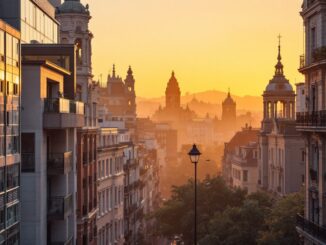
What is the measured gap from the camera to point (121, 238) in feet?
255

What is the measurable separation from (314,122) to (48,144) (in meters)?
13.8

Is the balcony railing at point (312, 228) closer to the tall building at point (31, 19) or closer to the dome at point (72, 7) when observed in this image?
the tall building at point (31, 19)

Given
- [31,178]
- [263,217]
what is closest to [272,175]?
[263,217]

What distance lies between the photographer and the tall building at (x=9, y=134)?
31.6 metres

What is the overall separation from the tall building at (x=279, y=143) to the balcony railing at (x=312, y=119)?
37.7m

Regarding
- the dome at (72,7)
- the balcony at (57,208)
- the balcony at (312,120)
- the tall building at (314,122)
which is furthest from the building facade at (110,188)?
the tall building at (314,122)

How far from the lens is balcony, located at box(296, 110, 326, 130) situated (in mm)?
A: 41031

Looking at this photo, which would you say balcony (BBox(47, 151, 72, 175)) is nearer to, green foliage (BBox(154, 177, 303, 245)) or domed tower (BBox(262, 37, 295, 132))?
green foliage (BBox(154, 177, 303, 245))

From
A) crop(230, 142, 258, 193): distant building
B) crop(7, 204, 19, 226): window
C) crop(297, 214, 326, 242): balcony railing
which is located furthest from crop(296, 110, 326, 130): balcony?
crop(230, 142, 258, 193): distant building

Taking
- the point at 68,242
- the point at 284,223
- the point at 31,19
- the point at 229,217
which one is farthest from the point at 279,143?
the point at 31,19

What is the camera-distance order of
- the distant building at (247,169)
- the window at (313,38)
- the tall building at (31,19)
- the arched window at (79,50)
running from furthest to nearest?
the distant building at (247,169) < the arched window at (79,50) < the window at (313,38) < the tall building at (31,19)

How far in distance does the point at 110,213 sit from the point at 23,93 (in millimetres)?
34545

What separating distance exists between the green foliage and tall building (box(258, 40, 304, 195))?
380 inches

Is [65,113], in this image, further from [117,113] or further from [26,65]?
[117,113]
